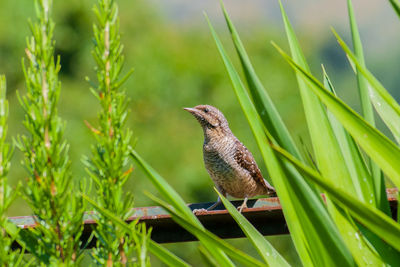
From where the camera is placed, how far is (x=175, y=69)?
990 inches

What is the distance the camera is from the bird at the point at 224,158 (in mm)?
5277

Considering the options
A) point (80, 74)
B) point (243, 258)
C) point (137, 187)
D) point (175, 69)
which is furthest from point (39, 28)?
point (175, 69)

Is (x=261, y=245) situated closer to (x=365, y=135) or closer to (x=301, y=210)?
(x=301, y=210)

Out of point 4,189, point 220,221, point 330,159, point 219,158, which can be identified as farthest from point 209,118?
point 4,189

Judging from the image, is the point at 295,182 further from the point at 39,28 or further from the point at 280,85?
the point at 280,85

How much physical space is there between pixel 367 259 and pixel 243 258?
445mm

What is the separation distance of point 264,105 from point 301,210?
1.04ft

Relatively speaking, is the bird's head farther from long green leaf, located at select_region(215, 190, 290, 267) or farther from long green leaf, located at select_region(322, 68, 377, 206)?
long green leaf, located at select_region(215, 190, 290, 267)

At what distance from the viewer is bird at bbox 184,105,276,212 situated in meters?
5.28

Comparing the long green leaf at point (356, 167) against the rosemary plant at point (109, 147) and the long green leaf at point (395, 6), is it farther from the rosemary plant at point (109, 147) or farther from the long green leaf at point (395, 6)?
the rosemary plant at point (109, 147)

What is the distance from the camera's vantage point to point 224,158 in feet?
17.3

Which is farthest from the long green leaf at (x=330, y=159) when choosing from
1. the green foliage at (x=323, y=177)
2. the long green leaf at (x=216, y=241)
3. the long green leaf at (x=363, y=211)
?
the long green leaf at (x=216, y=241)

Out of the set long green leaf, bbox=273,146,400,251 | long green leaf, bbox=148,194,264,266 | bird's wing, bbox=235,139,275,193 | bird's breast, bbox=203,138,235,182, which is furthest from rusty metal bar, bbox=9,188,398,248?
bird's wing, bbox=235,139,275,193

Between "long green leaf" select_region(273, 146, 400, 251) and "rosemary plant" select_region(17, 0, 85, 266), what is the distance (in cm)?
51
